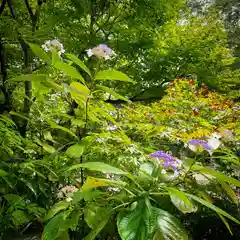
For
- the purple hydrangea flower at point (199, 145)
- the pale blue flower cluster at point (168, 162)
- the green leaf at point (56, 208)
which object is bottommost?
the green leaf at point (56, 208)

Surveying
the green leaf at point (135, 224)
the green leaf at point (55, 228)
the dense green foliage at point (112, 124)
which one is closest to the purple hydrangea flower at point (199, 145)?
the dense green foliage at point (112, 124)

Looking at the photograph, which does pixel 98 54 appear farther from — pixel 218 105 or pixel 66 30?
pixel 218 105

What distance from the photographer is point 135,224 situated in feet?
2.51

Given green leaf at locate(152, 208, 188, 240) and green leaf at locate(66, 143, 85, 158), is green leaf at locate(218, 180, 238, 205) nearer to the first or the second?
green leaf at locate(152, 208, 188, 240)

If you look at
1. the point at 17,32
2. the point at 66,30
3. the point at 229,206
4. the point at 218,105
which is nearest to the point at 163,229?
the point at 229,206

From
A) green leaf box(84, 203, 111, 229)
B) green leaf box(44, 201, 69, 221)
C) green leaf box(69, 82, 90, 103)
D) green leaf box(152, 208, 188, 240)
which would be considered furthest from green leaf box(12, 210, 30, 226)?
green leaf box(152, 208, 188, 240)

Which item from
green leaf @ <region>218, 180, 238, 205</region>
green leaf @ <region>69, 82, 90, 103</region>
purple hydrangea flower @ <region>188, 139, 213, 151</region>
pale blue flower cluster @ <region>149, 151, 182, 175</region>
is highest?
green leaf @ <region>69, 82, 90, 103</region>

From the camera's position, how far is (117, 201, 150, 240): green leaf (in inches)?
29.2

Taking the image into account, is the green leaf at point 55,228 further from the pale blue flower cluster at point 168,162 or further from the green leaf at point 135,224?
the pale blue flower cluster at point 168,162

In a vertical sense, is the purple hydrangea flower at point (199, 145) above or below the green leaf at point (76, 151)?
above

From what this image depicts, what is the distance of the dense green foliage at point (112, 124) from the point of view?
3.11 ft

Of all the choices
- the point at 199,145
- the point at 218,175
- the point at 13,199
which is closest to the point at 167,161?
the point at 199,145

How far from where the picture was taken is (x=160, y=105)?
4180mm

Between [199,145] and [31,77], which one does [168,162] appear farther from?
[31,77]
